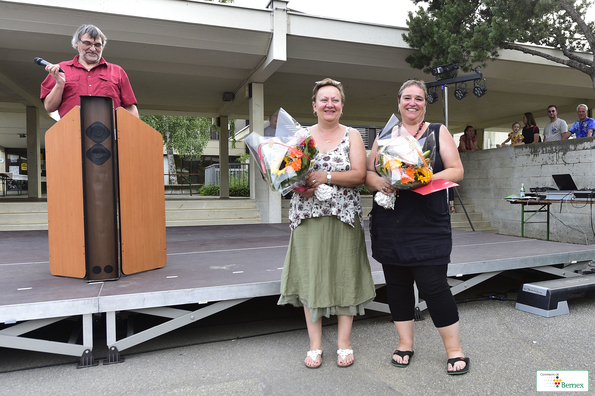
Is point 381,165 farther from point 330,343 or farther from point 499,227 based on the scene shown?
point 499,227

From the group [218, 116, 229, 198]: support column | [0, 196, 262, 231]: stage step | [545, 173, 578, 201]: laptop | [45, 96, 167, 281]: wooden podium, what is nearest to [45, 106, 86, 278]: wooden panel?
[45, 96, 167, 281]: wooden podium

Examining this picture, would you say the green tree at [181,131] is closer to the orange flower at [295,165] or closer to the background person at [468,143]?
the background person at [468,143]

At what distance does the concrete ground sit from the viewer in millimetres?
1824

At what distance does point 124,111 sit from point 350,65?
220 inches

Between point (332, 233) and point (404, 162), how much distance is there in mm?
521

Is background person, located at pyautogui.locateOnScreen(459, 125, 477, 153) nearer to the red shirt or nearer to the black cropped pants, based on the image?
the black cropped pants

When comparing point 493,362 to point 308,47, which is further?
point 308,47

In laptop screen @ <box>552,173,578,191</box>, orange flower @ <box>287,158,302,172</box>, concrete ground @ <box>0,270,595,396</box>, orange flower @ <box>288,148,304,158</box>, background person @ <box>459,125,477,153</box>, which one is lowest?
concrete ground @ <box>0,270,595,396</box>

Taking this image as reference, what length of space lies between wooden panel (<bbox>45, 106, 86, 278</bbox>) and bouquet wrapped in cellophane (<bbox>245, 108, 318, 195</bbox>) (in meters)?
1.23

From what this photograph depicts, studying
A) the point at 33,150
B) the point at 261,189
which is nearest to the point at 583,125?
the point at 261,189

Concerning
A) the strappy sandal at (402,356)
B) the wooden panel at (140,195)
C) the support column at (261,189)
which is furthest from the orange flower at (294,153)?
the support column at (261,189)

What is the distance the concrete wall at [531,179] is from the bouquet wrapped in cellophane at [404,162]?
17.9 ft

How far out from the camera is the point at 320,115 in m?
1.97

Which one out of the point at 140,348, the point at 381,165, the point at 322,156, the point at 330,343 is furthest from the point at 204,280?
the point at 381,165
